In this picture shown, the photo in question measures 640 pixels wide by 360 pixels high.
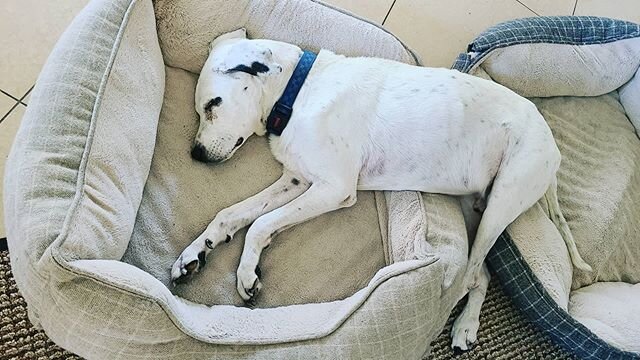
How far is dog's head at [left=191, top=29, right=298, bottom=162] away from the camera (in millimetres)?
2059

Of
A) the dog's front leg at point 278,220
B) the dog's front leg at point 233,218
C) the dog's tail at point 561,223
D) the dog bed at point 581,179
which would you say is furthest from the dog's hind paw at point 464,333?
the dog's front leg at point 233,218

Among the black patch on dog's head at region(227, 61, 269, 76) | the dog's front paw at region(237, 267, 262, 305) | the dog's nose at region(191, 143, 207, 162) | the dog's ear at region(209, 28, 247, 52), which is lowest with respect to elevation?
the dog's front paw at region(237, 267, 262, 305)

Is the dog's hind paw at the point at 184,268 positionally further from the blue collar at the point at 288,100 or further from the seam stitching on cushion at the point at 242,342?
the blue collar at the point at 288,100

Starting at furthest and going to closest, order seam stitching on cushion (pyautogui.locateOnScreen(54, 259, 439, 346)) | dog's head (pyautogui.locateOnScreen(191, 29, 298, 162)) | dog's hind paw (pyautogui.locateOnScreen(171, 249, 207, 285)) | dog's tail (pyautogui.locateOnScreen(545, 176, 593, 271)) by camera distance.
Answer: dog's tail (pyautogui.locateOnScreen(545, 176, 593, 271)) < dog's head (pyautogui.locateOnScreen(191, 29, 298, 162)) < dog's hind paw (pyautogui.locateOnScreen(171, 249, 207, 285)) < seam stitching on cushion (pyautogui.locateOnScreen(54, 259, 439, 346))

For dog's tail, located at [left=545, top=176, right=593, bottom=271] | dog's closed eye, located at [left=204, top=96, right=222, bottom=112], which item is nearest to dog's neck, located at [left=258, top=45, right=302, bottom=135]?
dog's closed eye, located at [left=204, top=96, right=222, bottom=112]

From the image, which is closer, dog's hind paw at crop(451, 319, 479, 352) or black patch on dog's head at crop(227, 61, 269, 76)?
black patch on dog's head at crop(227, 61, 269, 76)

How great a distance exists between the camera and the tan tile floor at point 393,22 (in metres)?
2.45

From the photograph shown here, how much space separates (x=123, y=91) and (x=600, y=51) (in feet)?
6.41

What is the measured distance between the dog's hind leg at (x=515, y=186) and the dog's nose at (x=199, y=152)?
38.1 inches

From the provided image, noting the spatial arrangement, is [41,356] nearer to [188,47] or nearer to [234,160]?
[234,160]

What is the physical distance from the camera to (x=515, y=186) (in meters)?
2.14

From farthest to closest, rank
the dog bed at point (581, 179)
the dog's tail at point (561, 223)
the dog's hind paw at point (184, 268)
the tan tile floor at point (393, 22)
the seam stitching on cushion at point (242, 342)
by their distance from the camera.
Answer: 1. the tan tile floor at point (393, 22)
2. the dog's tail at point (561, 223)
3. the dog bed at point (581, 179)
4. the dog's hind paw at point (184, 268)
5. the seam stitching on cushion at point (242, 342)

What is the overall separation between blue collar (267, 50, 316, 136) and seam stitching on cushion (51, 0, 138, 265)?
533 millimetres

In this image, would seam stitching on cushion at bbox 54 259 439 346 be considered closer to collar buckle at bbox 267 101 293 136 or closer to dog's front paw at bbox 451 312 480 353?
dog's front paw at bbox 451 312 480 353
